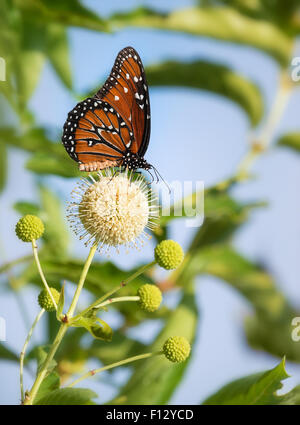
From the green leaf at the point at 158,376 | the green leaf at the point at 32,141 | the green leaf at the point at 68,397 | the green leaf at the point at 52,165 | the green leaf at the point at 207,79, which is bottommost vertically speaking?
the green leaf at the point at 68,397

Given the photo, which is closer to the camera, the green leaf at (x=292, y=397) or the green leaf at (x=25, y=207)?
the green leaf at (x=292, y=397)

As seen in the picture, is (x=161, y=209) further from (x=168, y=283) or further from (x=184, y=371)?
(x=168, y=283)

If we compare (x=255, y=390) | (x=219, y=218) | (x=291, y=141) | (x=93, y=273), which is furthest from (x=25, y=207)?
(x=291, y=141)

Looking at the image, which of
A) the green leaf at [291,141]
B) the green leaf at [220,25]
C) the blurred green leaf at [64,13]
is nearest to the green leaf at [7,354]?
the blurred green leaf at [64,13]

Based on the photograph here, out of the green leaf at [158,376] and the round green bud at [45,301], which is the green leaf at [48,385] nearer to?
the round green bud at [45,301]

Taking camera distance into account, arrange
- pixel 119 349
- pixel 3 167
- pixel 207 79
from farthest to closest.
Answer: pixel 207 79
pixel 3 167
pixel 119 349

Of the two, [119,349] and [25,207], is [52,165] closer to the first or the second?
[25,207]

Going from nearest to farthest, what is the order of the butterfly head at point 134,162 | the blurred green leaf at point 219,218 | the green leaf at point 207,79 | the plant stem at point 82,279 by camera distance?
the plant stem at point 82,279 < the butterfly head at point 134,162 < the blurred green leaf at point 219,218 < the green leaf at point 207,79

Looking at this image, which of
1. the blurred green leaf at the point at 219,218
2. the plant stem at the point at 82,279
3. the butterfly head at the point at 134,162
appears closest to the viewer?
the plant stem at the point at 82,279

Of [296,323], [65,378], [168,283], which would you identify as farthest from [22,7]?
[296,323]
